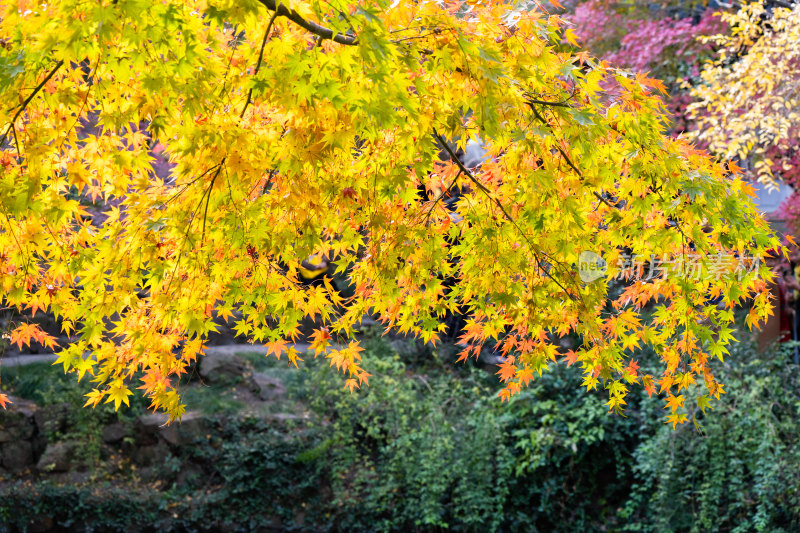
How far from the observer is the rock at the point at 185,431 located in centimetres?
661

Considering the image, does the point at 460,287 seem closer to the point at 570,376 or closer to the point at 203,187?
the point at 203,187

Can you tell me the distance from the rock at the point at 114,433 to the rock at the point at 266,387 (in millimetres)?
1286

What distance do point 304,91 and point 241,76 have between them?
41 centimetres

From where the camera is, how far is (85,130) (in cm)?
870

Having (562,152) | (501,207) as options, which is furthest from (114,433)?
(562,152)

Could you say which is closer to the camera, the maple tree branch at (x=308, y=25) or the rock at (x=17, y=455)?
the maple tree branch at (x=308, y=25)

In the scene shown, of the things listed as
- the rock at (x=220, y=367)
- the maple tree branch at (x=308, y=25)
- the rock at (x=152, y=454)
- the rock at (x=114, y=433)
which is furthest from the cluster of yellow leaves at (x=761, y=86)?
the rock at (x=114, y=433)

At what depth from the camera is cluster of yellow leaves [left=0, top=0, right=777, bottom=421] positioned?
1918 mm

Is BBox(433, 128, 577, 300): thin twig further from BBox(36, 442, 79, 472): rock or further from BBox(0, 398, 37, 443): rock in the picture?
BBox(0, 398, 37, 443): rock

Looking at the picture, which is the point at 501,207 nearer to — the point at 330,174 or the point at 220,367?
the point at 330,174

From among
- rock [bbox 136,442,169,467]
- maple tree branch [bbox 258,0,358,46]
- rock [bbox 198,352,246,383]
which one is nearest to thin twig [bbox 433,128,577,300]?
maple tree branch [bbox 258,0,358,46]

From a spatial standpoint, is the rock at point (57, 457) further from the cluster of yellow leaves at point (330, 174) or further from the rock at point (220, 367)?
the cluster of yellow leaves at point (330, 174)

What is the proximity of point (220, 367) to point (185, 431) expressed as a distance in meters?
0.94

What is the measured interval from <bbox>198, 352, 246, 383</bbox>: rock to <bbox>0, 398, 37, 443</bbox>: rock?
5.13 feet
